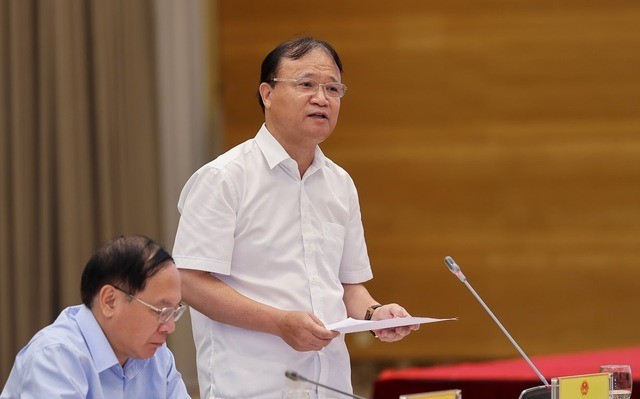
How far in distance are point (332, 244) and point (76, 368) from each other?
0.79 meters

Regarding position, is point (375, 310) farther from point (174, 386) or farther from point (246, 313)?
point (174, 386)

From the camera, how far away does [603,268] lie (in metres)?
5.57

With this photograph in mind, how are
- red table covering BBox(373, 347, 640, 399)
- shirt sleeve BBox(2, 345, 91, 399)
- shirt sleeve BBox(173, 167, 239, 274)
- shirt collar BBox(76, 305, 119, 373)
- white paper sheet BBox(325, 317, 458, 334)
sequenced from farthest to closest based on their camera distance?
red table covering BBox(373, 347, 640, 399) < shirt sleeve BBox(173, 167, 239, 274) < white paper sheet BBox(325, 317, 458, 334) < shirt collar BBox(76, 305, 119, 373) < shirt sleeve BBox(2, 345, 91, 399)

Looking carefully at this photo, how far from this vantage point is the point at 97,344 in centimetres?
205

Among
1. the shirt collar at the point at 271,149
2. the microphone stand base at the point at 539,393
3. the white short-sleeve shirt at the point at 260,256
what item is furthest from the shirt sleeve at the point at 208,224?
the microphone stand base at the point at 539,393

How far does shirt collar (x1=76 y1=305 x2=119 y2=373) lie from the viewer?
2041 mm

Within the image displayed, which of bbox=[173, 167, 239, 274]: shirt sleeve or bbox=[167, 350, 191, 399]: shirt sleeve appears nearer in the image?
bbox=[167, 350, 191, 399]: shirt sleeve

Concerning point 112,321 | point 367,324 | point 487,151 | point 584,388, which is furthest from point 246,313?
point 487,151

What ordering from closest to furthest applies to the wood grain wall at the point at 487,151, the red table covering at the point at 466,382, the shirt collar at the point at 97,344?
the shirt collar at the point at 97,344, the red table covering at the point at 466,382, the wood grain wall at the point at 487,151

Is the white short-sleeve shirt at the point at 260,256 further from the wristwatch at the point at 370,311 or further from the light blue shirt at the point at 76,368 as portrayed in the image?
the light blue shirt at the point at 76,368

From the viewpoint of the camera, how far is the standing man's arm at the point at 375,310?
2.43m

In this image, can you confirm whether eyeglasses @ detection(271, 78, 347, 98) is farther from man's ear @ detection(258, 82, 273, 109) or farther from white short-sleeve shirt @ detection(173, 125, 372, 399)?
white short-sleeve shirt @ detection(173, 125, 372, 399)

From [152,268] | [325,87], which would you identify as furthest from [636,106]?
[152,268]

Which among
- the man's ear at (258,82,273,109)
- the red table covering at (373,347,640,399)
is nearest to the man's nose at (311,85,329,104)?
the man's ear at (258,82,273,109)
